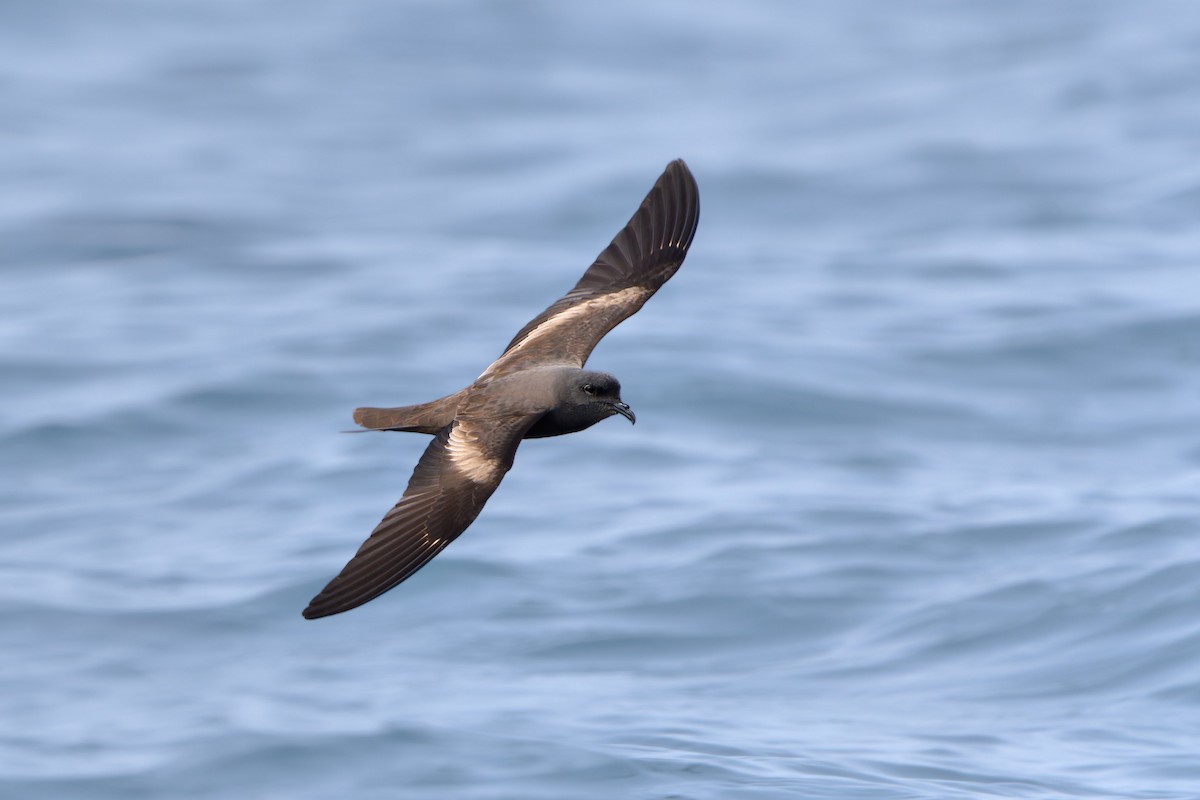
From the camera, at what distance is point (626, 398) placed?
14.0m

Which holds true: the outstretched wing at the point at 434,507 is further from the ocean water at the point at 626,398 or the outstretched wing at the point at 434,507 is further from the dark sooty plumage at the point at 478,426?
the ocean water at the point at 626,398

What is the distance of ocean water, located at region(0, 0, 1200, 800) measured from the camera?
1023 centimetres

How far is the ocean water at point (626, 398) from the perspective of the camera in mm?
10234

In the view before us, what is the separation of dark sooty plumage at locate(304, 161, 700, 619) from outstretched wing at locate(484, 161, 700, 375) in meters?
0.02

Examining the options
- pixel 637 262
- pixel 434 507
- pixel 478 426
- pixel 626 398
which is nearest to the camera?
pixel 434 507

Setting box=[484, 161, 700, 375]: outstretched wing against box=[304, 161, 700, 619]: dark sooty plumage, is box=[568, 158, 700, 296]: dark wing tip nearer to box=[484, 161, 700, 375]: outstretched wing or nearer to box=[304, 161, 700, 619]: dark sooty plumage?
box=[484, 161, 700, 375]: outstretched wing

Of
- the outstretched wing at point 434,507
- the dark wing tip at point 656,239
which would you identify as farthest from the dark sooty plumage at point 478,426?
the dark wing tip at point 656,239

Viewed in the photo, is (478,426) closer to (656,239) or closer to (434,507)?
(434,507)

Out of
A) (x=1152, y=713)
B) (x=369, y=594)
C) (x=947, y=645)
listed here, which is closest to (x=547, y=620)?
(x=947, y=645)

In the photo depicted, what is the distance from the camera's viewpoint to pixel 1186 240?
54.5ft

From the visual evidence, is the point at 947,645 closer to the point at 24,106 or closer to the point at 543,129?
the point at 543,129

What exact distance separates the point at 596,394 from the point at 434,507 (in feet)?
2.70

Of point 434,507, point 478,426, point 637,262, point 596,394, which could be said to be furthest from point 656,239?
point 434,507

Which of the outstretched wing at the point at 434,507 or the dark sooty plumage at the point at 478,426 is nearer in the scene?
the outstretched wing at the point at 434,507
